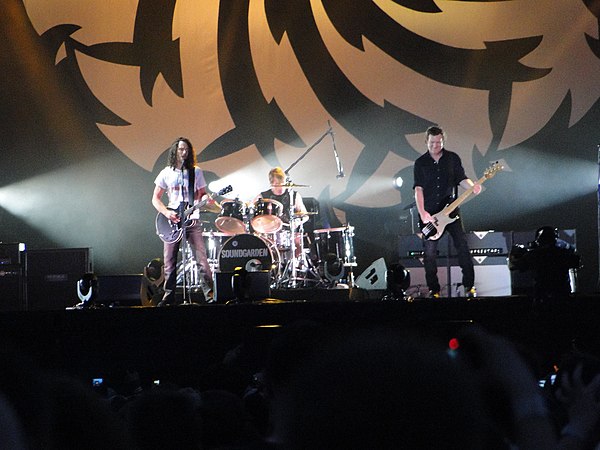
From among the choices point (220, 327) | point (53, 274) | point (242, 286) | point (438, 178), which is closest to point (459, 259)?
point (438, 178)

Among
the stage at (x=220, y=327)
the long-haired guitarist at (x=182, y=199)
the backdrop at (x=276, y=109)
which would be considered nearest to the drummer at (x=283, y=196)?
the backdrop at (x=276, y=109)

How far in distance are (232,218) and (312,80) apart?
2560 mm

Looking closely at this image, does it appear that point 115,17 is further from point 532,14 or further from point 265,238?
point 532,14

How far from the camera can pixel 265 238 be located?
1130 centimetres

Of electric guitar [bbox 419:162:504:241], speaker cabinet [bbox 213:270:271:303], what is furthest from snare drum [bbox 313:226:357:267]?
speaker cabinet [bbox 213:270:271:303]

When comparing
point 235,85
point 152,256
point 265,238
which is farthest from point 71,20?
point 265,238

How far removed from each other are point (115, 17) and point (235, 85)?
80.7 inches

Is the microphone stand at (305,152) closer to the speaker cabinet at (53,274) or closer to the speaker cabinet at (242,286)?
the speaker cabinet at (53,274)

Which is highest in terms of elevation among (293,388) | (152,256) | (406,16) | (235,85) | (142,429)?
(406,16)

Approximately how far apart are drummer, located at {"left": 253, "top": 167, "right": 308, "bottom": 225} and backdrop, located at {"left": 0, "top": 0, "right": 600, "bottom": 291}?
52 centimetres

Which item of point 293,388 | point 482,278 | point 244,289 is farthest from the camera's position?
point 482,278

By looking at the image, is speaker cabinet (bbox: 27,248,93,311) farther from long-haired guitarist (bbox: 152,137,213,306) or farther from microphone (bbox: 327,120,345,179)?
microphone (bbox: 327,120,345,179)

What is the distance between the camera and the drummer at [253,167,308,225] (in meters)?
11.2

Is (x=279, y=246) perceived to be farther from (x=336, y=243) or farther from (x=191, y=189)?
(x=191, y=189)
